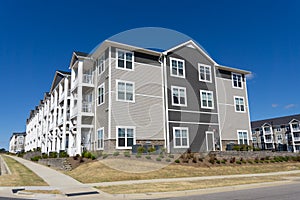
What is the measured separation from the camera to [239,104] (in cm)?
2875

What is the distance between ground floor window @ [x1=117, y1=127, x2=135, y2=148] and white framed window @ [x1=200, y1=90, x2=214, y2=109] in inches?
336

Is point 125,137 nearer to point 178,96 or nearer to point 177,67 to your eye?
point 178,96

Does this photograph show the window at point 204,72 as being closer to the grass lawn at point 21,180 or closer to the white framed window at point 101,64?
the white framed window at point 101,64

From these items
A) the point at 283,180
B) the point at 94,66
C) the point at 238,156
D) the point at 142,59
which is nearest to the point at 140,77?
the point at 142,59

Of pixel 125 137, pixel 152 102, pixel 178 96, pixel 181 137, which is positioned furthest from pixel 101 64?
pixel 181 137

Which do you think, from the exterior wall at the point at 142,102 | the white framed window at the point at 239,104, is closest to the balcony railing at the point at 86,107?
the exterior wall at the point at 142,102

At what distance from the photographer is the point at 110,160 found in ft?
55.2

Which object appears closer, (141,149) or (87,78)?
(141,149)

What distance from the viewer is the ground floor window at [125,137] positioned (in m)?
20.0

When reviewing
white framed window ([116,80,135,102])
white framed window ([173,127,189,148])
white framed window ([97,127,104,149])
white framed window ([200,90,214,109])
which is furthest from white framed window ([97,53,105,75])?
white framed window ([200,90,214,109])

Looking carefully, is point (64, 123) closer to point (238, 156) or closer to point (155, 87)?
point (155, 87)

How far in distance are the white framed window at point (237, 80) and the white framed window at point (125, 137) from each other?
1451cm

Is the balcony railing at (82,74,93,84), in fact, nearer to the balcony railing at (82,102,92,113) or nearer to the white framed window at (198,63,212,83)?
the balcony railing at (82,102,92,113)

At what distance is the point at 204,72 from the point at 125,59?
915cm
